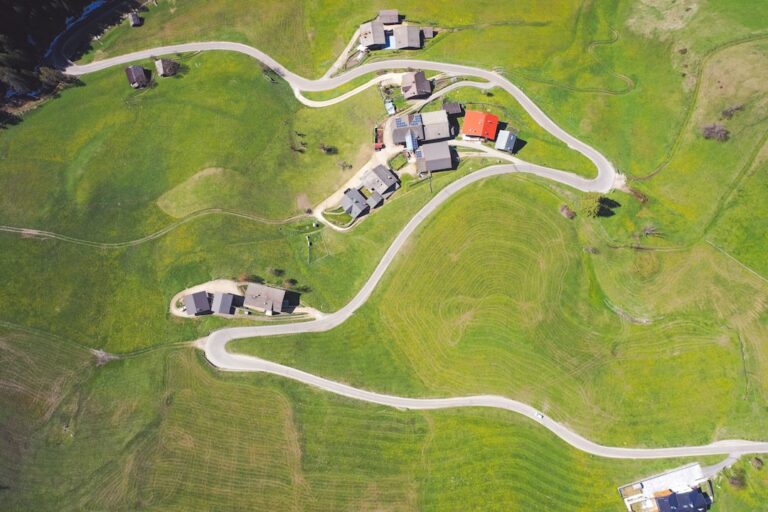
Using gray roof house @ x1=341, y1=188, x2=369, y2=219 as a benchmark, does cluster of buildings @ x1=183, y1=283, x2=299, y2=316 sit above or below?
below

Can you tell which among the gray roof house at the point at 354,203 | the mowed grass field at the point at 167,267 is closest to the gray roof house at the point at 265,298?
the mowed grass field at the point at 167,267

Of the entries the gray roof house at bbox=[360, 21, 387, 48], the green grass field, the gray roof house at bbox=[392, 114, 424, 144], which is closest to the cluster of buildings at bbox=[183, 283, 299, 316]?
the green grass field

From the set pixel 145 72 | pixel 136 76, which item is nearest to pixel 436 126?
pixel 145 72

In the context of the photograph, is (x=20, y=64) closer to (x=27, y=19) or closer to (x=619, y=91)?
(x=27, y=19)

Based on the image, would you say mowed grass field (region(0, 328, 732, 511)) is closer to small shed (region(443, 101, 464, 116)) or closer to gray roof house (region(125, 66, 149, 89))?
gray roof house (region(125, 66, 149, 89))

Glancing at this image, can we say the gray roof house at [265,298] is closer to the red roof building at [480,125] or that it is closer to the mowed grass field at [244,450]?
the mowed grass field at [244,450]

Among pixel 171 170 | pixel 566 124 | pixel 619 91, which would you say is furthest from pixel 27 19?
pixel 619 91
